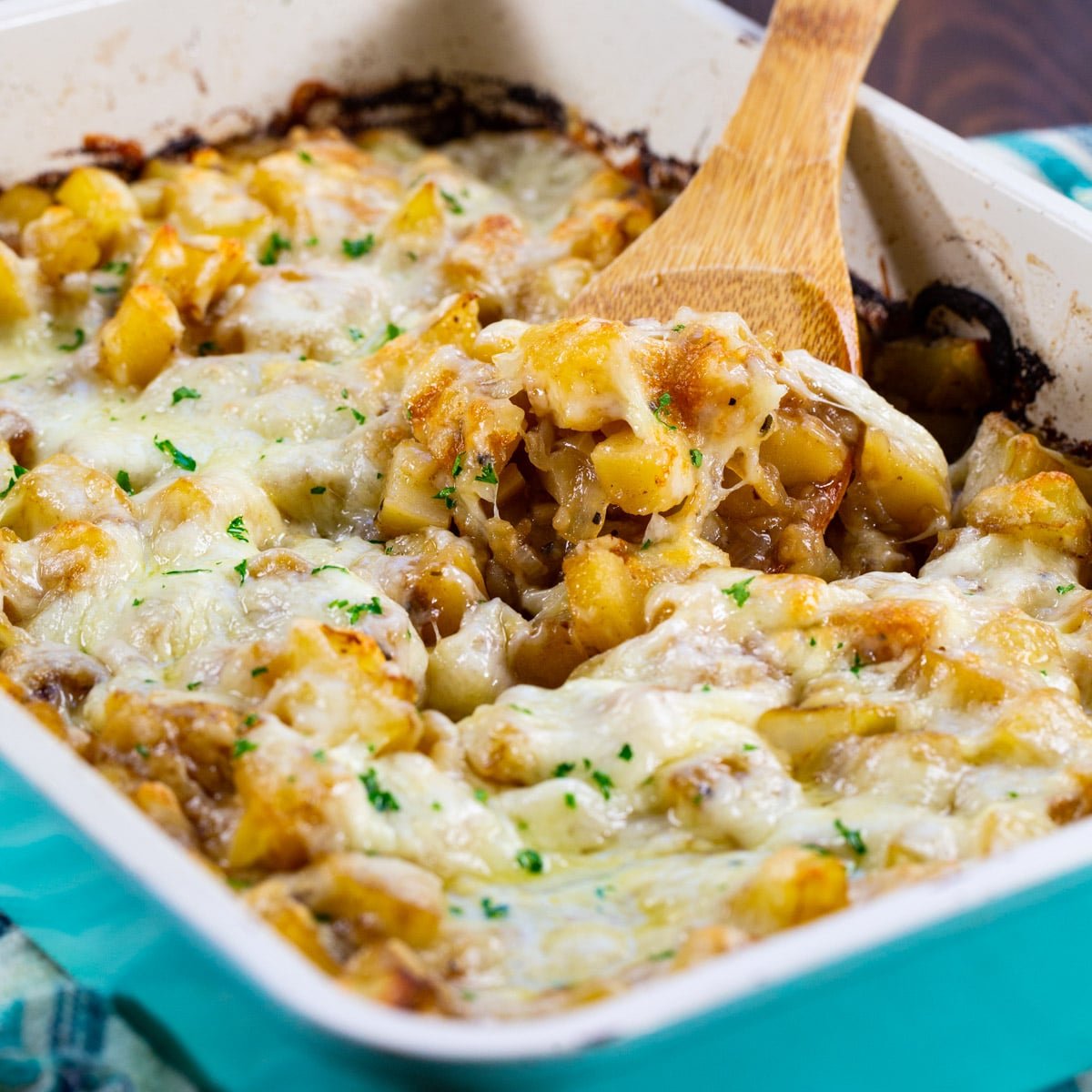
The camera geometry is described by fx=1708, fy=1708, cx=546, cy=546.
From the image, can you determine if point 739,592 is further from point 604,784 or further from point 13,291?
point 13,291

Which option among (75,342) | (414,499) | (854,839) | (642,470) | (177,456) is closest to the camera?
(854,839)

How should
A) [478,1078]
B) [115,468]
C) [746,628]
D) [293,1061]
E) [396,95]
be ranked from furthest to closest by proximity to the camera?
[396,95] < [115,468] < [746,628] < [293,1061] < [478,1078]

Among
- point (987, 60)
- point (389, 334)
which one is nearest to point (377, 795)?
point (389, 334)

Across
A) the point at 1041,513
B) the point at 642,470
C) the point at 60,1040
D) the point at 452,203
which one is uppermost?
the point at 1041,513

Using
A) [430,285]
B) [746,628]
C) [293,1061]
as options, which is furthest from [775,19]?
[293,1061]

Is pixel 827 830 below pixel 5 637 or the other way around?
the other way around

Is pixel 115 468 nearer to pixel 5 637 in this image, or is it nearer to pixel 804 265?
pixel 5 637

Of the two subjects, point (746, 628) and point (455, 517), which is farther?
point (455, 517)
